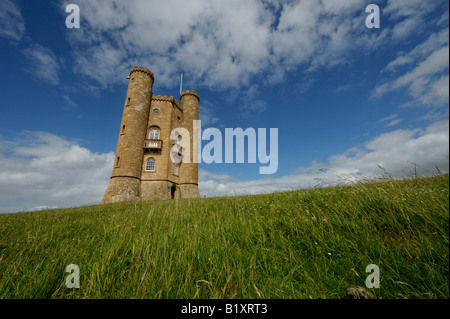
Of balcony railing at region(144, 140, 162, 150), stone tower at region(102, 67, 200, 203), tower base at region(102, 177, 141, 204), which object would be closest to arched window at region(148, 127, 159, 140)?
stone tower at region(102, 67, 200, 203)

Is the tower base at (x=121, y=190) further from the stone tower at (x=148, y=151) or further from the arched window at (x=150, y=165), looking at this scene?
the arched window at (x=150, y=165)

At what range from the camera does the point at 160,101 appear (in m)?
26.0

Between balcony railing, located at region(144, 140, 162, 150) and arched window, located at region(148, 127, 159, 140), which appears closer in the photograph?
A: balcony railing, located at region(144, 140, 162, 150)

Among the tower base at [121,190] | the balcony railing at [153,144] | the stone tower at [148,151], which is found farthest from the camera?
the balcony railing at [153,144]

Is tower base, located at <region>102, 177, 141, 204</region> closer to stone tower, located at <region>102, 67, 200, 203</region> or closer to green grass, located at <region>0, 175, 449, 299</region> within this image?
stone tower, located at <region>102, 67, 200, 203</region>

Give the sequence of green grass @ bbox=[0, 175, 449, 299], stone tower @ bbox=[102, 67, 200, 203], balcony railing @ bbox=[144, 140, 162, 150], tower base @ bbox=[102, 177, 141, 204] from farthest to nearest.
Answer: balcony railing @ bbox=[144, 140, 162, 150] < stone tower @ bbox=[102, 67, 200, 203] < tower base @ bbox=[102, 177, 141, 204] < green grass @ bbox=[0, 175, 449, 299]

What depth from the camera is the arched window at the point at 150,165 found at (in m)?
23.2

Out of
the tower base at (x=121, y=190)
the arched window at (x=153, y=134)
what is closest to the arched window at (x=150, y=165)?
the tower base at (x=121, y=190)

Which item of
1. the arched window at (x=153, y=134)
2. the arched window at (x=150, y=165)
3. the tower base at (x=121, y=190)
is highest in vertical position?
the arched window at (x=153, y=134)

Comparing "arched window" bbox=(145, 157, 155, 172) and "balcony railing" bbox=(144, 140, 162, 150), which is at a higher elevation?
"balcony railing" bbox=(144, 140, 162, 150)

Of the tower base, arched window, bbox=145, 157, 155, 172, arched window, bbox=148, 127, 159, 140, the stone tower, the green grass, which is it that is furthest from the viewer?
arched window, bbox=148, 127, 159, 140

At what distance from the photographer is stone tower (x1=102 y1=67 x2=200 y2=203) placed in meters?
20.8
